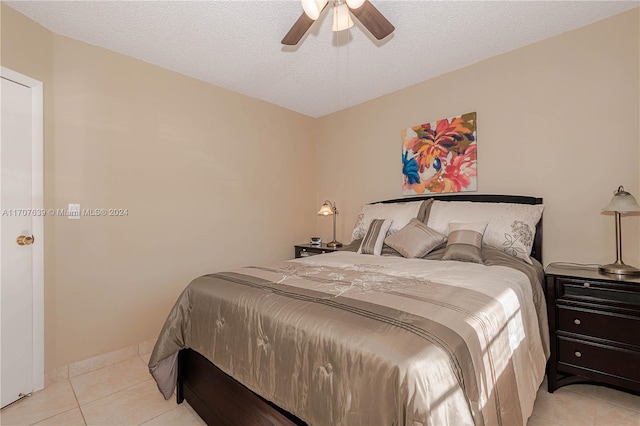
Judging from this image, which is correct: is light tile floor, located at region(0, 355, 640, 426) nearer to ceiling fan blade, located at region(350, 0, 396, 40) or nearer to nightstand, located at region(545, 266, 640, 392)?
nightstand, located at region(545, 266, 640, 392)

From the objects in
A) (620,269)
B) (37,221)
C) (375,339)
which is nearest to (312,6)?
(375,339)

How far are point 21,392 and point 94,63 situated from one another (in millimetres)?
2466

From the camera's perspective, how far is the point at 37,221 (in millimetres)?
2199

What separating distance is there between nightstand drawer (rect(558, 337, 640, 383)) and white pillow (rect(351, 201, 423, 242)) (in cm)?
141

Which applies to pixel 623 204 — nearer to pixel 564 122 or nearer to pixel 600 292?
pixel 600 292

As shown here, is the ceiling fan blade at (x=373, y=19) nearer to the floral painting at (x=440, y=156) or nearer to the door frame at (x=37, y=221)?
the floral painting at (x=440, y=156)

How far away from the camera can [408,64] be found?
2895mm

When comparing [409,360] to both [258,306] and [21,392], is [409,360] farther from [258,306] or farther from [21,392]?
[21,392]

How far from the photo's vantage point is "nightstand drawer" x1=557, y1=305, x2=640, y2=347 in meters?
1.78

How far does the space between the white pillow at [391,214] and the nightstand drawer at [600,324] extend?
51.3 inches

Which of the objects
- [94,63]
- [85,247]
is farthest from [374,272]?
[94,63]

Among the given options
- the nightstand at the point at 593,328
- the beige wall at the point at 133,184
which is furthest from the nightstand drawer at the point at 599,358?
the beige wall at the point at 133,184

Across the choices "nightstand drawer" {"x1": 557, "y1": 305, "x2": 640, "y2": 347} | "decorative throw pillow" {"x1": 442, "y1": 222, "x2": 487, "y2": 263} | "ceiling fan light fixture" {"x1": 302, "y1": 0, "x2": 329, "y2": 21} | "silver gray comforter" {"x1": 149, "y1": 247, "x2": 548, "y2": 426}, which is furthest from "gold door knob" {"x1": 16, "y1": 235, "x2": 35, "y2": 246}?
"nightstand drawer" {"x1": 557, "y1": 305, "x2": 640, "y2": 347}

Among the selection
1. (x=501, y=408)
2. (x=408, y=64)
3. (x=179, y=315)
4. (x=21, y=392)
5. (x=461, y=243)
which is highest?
(x=408, y=64)
